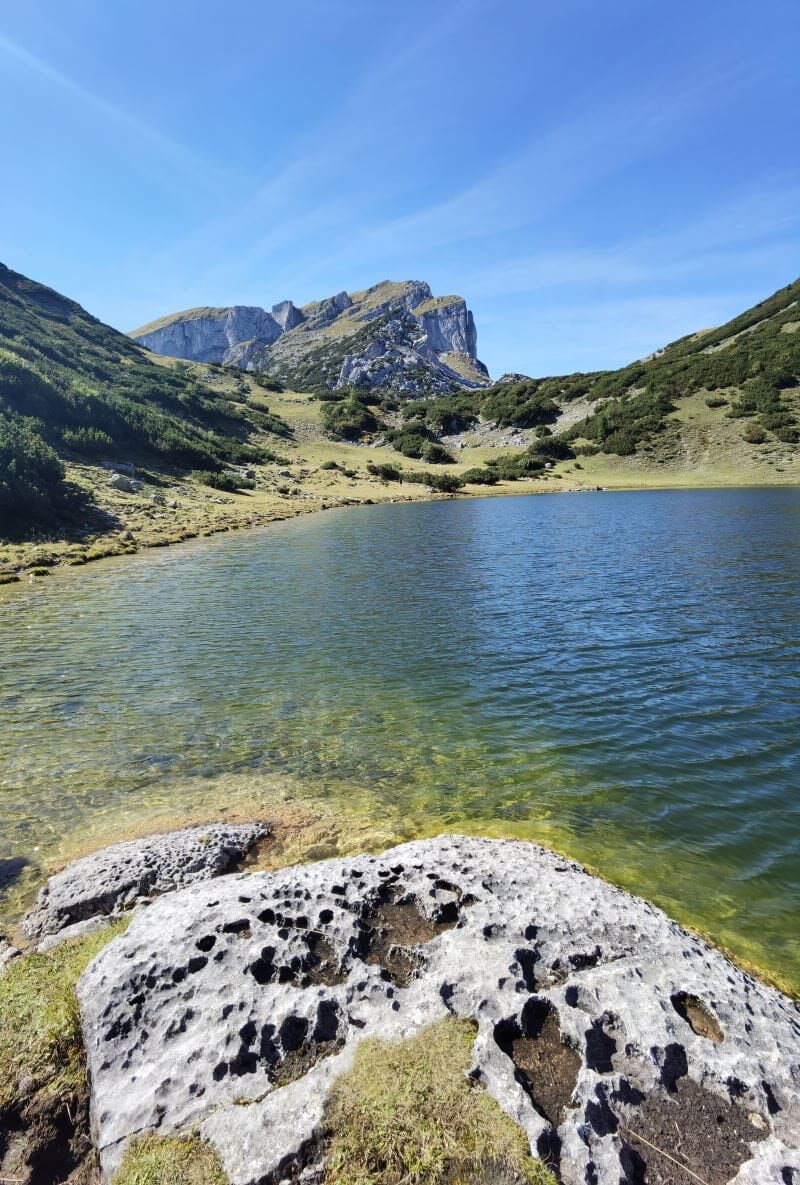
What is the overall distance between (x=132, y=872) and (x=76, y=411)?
80.3 metres

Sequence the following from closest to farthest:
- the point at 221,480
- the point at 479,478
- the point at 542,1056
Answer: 1. the point at 542,1056
2. the point at 221,480
3. the point at 479,478

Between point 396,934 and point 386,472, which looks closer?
point 396,934

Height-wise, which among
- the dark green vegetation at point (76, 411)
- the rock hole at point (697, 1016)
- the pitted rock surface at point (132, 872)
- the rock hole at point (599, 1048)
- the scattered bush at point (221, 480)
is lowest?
the pitted rock surface at point (132, 872)

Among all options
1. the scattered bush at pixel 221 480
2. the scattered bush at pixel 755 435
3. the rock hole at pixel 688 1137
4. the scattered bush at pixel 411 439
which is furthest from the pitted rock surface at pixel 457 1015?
the scattered bush at pixel 411 439

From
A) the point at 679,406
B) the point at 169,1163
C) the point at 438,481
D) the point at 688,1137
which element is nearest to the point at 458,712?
the point at 688,1137

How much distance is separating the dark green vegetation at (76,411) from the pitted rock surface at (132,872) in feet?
141

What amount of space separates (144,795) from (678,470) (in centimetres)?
11058

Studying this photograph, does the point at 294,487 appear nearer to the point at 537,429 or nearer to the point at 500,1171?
the point at 537,429

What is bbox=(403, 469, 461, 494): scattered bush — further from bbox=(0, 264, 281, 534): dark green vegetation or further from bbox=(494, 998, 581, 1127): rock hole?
bbox=(494, 998, 581, 1127): rock hole

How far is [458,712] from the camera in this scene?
15.7 meters

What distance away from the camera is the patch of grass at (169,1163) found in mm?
4281

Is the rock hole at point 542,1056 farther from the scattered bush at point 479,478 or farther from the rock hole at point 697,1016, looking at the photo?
the scattered bush at point 479,478

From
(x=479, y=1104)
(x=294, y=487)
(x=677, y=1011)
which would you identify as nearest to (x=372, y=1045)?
(x=479, y=1104)

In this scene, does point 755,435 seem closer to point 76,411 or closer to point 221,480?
point 221,480
